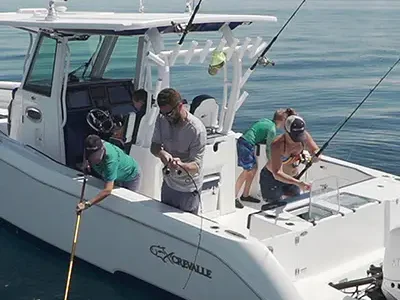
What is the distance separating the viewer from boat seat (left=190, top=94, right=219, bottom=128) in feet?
22.5

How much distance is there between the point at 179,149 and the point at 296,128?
1.11 m

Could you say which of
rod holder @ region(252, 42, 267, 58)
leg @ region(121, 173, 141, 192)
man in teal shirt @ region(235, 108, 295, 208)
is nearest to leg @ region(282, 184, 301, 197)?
man in teal shirt @ region(235, 108, 295, 208)

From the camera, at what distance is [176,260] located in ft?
19.2

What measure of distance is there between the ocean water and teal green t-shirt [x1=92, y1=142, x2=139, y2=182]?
3.05 ft

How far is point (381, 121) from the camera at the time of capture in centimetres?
1355

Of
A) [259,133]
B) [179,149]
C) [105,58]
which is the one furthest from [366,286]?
[105,58]

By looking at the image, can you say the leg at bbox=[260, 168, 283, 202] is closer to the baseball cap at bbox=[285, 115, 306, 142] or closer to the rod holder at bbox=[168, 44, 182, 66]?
the baseball cap at bbox=[285, 115, 306, 142]

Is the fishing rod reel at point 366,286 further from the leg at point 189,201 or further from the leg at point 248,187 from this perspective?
the leg at point 248,187

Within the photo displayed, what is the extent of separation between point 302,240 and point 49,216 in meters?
2.47

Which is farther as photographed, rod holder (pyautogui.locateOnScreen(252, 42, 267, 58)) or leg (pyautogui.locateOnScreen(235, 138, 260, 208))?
leg (pyautogui.locateOnScreen(235, 138, 260, 208))

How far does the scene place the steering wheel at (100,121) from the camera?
709 cm

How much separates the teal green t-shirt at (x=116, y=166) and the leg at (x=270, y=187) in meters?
1.24

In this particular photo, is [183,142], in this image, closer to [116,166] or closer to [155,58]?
[116,166]

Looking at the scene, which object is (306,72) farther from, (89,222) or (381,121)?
(89,222)
